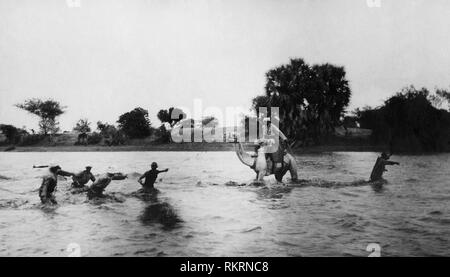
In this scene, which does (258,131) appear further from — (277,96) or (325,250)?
(325,250)

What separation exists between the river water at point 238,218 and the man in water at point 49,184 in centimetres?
42

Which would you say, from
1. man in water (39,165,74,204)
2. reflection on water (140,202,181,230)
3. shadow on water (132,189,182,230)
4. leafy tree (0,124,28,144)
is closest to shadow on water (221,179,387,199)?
shadow on water (132,189,182,230)

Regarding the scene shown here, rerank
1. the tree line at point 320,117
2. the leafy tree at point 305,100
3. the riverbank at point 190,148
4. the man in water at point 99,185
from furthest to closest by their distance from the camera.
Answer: the riverbank at point 190,148 < the leafy tree at point 305,100 < the tree line at point 320,117 < the man in water at point 99,185

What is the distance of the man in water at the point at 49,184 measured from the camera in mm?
12875

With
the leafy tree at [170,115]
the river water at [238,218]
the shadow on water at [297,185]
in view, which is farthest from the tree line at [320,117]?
the shadow on water at [297,185]

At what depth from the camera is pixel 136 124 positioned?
23.1m

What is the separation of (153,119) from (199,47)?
6.64 m

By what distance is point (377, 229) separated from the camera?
1062 cm

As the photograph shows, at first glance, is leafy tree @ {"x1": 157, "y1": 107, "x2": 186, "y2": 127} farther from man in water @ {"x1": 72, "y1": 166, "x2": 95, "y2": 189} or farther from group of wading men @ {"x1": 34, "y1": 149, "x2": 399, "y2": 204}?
man in water @ {"x1": 72, "y1": 166, "x2": 95, "y2": 189}

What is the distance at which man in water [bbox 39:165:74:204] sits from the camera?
1288 centimetres

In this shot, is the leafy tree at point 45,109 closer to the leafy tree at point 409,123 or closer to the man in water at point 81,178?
the man in water at point 81,178

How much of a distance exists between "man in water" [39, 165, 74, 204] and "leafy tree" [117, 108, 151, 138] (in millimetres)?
6049

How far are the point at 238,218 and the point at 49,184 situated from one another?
21.3ft
